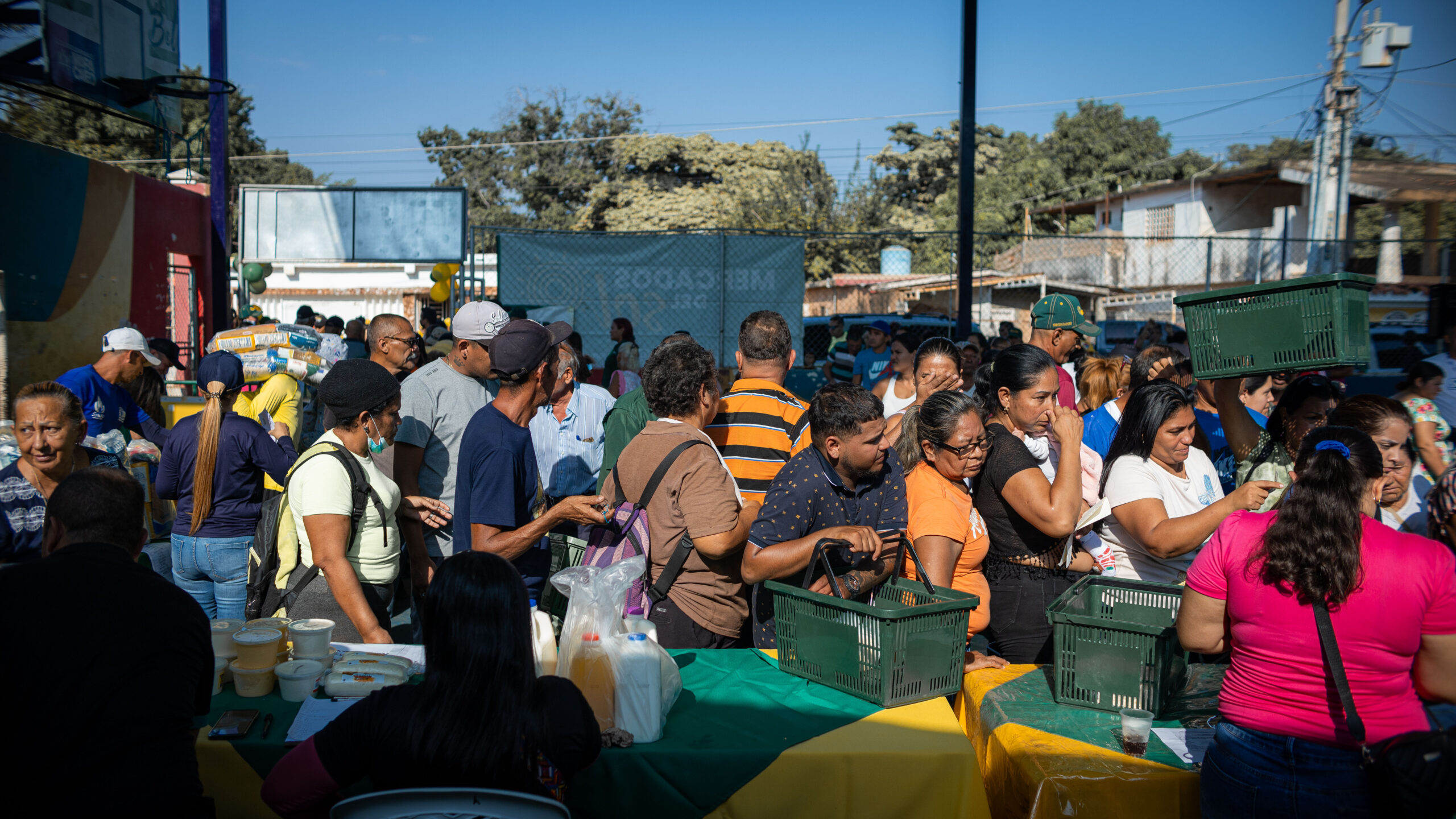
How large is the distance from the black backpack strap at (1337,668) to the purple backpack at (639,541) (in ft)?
6.16

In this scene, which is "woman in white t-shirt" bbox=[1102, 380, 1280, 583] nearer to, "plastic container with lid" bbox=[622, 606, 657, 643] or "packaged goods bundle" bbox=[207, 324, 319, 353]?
"plastic container with lid" bbox=[622, 606, 657, 643]

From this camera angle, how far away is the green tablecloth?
252 cm

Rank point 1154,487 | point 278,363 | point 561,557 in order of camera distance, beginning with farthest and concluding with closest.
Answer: point 278,363 → point 561,557 → point 1154,487

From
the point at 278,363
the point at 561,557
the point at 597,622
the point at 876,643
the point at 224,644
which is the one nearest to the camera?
the point at 597,622

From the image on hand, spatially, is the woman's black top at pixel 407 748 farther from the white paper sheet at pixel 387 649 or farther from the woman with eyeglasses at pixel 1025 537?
the woman with eyeglasses at pixel 1025 537

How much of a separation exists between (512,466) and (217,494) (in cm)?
207

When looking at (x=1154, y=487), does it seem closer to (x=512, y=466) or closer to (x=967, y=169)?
(x=512, y=466)

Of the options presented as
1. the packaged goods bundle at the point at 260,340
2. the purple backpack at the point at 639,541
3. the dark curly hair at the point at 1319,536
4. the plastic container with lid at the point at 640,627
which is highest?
the packaged goods bundle at the point at 260,340

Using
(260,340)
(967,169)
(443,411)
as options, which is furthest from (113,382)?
(967,169)

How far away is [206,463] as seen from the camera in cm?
429

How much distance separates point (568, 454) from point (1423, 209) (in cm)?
2868

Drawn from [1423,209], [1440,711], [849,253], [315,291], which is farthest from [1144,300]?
[315,291]

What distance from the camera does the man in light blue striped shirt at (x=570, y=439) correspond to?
17.3ft

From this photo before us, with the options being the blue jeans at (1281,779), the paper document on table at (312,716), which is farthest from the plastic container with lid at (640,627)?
the blue jeans at (1281,779)
